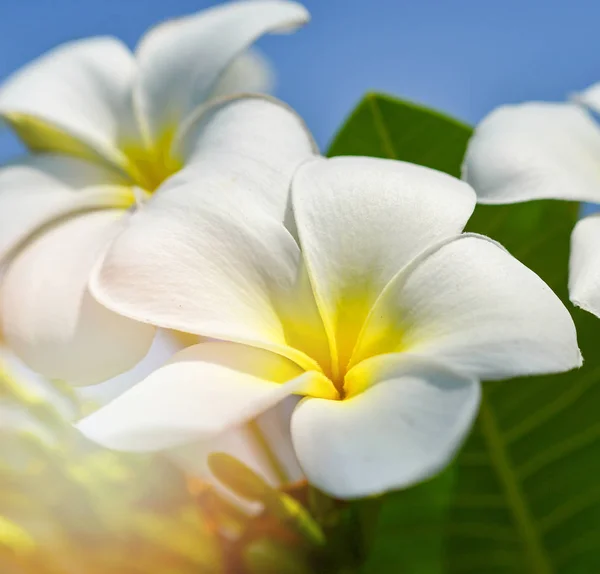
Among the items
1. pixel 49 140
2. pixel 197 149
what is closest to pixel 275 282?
pixel 197 149

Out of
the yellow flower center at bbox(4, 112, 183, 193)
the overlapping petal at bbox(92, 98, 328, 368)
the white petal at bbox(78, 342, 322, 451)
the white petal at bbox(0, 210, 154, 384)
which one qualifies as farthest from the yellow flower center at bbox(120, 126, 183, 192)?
the white petal at bbox(78, 342, 322, 451)

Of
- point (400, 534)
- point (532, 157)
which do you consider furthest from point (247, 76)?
point (400, 534)

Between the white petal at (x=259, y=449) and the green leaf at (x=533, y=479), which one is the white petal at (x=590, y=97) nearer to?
the green leaf at (x=533, y=479)

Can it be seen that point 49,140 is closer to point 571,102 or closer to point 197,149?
point 197,149

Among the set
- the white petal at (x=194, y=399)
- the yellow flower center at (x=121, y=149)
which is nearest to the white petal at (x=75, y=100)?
the yellow flower center at (x=121, y=149)

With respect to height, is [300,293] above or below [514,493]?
above

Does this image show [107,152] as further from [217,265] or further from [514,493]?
[514,493]
